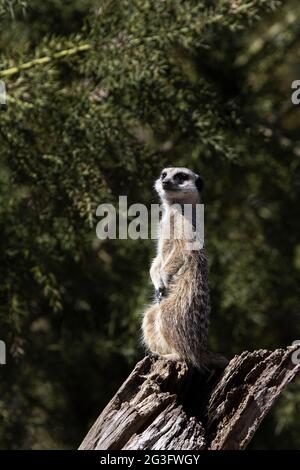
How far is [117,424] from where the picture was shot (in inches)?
133

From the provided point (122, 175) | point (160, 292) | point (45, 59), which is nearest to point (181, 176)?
point (160, 292)

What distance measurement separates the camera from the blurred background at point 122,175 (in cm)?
530

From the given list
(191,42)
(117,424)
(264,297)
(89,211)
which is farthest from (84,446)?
(264,297)

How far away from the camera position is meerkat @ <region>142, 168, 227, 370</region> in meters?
4.30

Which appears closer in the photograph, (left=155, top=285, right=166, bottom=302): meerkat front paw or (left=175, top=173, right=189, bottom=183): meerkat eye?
(left=155, top=285, right=166, bottom=302): meerkat front paw

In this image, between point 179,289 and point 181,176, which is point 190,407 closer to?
point 179,289

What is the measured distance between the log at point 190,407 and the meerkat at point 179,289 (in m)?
0.36

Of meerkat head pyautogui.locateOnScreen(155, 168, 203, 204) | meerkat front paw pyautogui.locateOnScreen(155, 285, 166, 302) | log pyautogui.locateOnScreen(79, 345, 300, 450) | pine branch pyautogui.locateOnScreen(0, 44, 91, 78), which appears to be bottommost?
log pyautogui.locateOnScreen(79, 345, 300, 450)

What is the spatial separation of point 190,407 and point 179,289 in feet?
2.77

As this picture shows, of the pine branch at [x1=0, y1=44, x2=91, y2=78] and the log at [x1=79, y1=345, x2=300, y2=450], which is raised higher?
the pine branch at [x1=0, y1=44, x2=91, y2=78]

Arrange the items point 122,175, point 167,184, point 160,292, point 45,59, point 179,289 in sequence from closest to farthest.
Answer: point 179,289, point 160,292, point 167,184, point 45,59, point 122,175

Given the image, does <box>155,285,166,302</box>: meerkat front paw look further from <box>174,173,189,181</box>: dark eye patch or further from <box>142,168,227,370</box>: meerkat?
<box>174,173,189,181</box>: dark eye patch

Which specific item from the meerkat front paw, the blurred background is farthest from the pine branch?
the meerkat front paw

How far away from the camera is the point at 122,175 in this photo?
221 inches
